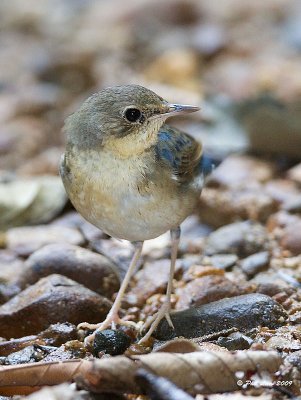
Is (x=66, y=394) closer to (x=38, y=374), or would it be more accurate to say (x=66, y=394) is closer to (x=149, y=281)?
(x=38, y=374)

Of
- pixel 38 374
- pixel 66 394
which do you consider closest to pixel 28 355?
pixel 38 374

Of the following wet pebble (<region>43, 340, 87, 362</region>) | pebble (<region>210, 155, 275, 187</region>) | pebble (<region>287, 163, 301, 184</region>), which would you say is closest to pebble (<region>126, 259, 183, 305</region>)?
wet pebble (<region>43, 340, 87, 362</region>)

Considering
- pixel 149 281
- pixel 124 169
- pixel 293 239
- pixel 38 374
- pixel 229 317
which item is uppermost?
pixel 124 169

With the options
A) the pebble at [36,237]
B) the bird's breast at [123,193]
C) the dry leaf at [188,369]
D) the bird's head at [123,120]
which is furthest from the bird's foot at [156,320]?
the pebble at [36,237]

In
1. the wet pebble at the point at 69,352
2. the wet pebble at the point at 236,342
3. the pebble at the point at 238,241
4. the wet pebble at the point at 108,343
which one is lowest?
the pebble at the point at 238,241

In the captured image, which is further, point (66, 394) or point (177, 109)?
point (177, 109)

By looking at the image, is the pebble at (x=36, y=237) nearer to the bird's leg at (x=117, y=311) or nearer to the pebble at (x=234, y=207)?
the bird's leg at (x=117, y=311)

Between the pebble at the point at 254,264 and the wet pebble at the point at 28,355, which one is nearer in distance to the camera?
the wet pebble at the point at 28,355
